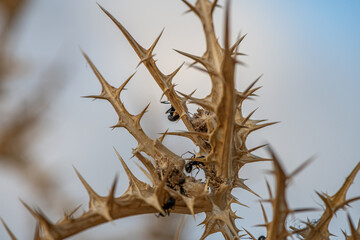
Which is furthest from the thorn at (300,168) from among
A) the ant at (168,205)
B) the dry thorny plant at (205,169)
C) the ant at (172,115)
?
the ant at (172,115)

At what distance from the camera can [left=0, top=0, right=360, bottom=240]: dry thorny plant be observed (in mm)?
1328

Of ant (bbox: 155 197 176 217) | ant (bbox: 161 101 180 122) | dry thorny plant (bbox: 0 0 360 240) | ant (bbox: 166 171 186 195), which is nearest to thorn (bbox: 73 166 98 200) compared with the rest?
dry thorny plant (bbox: 0 0 360 240)

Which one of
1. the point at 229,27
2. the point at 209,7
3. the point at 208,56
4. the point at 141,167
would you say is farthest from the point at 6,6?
the point at 141,167

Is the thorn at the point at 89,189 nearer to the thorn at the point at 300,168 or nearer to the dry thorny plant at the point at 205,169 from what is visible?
the dry thorny plant at the point at 205,169

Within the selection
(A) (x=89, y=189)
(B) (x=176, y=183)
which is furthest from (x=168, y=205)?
(A) (x=89, y=189)

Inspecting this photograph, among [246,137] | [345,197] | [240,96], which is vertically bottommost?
[345,197]

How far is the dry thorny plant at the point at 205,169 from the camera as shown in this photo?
1328mm

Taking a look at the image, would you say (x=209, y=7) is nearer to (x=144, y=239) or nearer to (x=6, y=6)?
(x=6, y=6)

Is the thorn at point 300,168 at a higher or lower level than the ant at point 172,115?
lower

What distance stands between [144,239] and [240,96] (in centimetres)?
71

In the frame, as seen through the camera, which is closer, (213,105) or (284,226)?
(284,226)

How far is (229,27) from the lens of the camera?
1.15 meters

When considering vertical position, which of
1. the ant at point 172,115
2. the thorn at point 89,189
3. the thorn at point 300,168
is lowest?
the thorn at point 300,168

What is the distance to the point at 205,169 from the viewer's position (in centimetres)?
199
